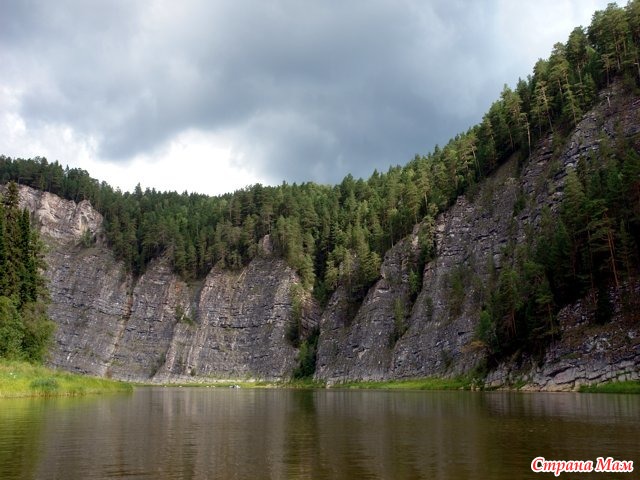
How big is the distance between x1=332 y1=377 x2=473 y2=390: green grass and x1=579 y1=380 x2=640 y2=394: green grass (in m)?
21.7

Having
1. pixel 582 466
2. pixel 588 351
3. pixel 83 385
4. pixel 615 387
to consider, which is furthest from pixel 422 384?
pixel 582 466

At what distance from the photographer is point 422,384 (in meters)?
91.5

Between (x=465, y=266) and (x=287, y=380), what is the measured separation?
57274mm

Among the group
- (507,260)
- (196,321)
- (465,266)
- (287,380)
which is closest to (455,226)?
(465,266)

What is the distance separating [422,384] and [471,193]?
148ft

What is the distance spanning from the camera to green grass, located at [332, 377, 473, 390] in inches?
3275

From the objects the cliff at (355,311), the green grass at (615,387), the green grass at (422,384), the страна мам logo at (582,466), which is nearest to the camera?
the страна мам logo at (582,466)

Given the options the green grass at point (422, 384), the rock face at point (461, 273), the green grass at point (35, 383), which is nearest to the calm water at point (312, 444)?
the green grass at point (35, 383)

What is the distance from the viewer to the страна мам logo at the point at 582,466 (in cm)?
1731

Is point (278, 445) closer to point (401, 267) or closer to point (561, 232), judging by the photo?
point (561, 232)

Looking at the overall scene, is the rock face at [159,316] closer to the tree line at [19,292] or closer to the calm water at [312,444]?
the tree line at [19,292]

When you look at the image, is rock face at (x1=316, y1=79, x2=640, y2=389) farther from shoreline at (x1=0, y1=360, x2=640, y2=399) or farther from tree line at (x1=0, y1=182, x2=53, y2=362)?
tree line at (x1=0, y1=182, x2=53, y2=362)

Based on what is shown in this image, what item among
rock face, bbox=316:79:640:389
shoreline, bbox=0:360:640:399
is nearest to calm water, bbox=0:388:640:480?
shoreline, bbox=0:360:640:399

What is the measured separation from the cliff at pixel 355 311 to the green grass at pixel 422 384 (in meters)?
2.20
